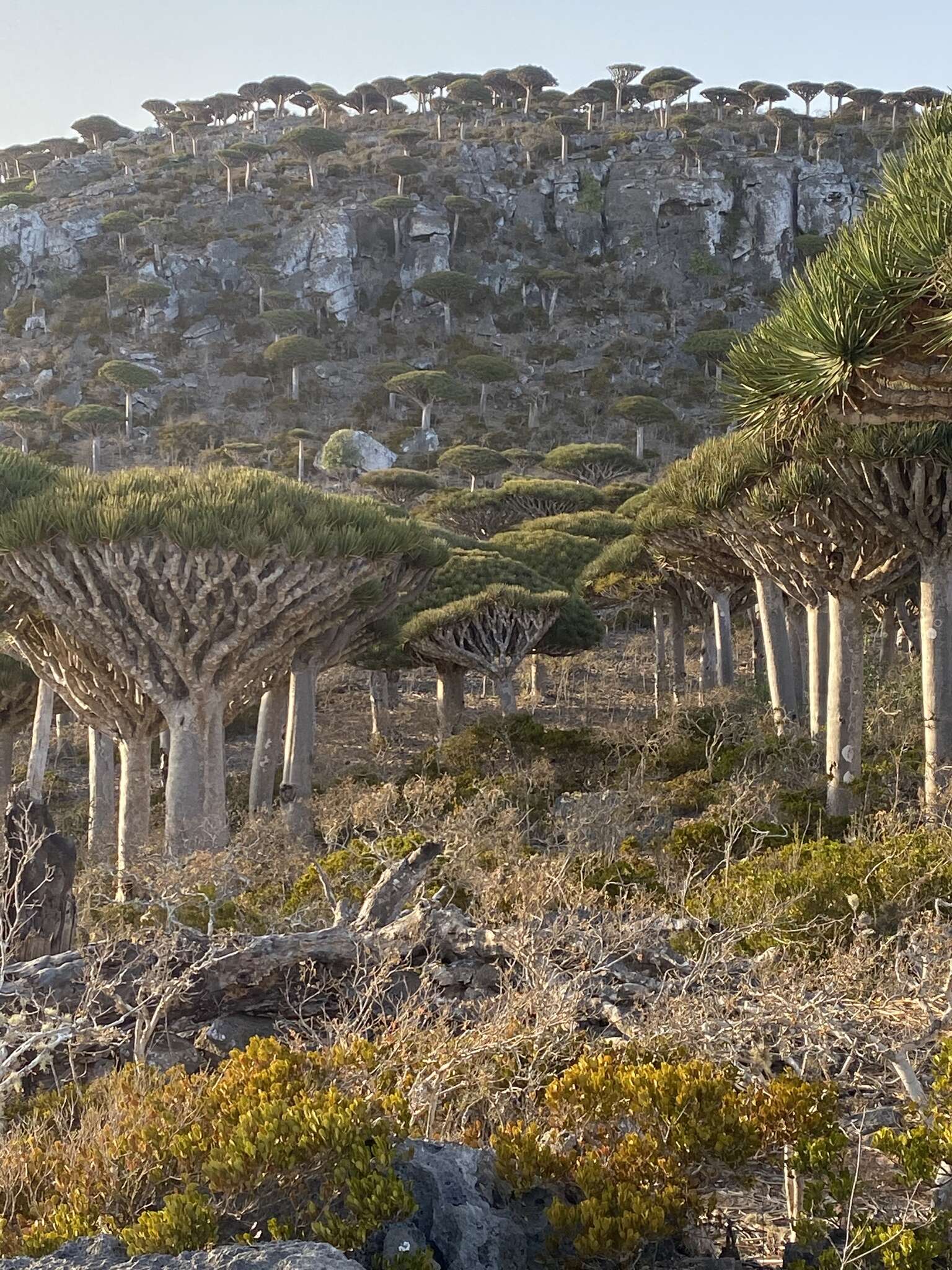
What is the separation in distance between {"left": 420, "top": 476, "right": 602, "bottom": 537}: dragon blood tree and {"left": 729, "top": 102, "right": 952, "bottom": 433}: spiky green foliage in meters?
19.0

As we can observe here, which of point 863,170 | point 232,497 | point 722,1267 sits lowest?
point 722,1267

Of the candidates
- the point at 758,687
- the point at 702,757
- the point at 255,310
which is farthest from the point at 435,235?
the point at 702,757

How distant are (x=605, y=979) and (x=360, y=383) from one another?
41.4 m

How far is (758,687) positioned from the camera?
15.3m

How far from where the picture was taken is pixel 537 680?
806 inches

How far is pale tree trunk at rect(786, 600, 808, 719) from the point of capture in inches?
513

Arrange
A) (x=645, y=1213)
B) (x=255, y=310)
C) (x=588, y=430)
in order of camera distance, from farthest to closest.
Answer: (x=255, y=310), (x=588, y=430), (x=645, y=1213)

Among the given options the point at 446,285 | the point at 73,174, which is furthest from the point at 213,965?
the point at 73,174

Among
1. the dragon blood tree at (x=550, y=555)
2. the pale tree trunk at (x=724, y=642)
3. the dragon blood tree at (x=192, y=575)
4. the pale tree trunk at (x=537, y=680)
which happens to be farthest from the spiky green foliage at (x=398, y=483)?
the dragon blood tree at (x=192, y=575)

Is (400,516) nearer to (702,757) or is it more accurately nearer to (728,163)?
(702,757)

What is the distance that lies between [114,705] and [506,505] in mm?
16421

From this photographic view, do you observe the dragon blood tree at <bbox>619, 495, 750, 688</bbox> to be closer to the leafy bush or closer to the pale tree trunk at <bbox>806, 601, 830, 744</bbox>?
the pale tree trunk at <bbox>806, 601, 830, 744</bbox>

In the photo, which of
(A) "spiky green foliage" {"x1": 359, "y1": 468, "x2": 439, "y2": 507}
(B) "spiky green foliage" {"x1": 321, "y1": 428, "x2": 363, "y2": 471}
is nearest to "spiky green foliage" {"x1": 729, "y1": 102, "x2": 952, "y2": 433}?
(A) "spiky green foliage" {"x1": 359, "y1": 468, "x2": 439, "y2": 507}

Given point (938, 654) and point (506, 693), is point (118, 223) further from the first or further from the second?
point (938, 654)
